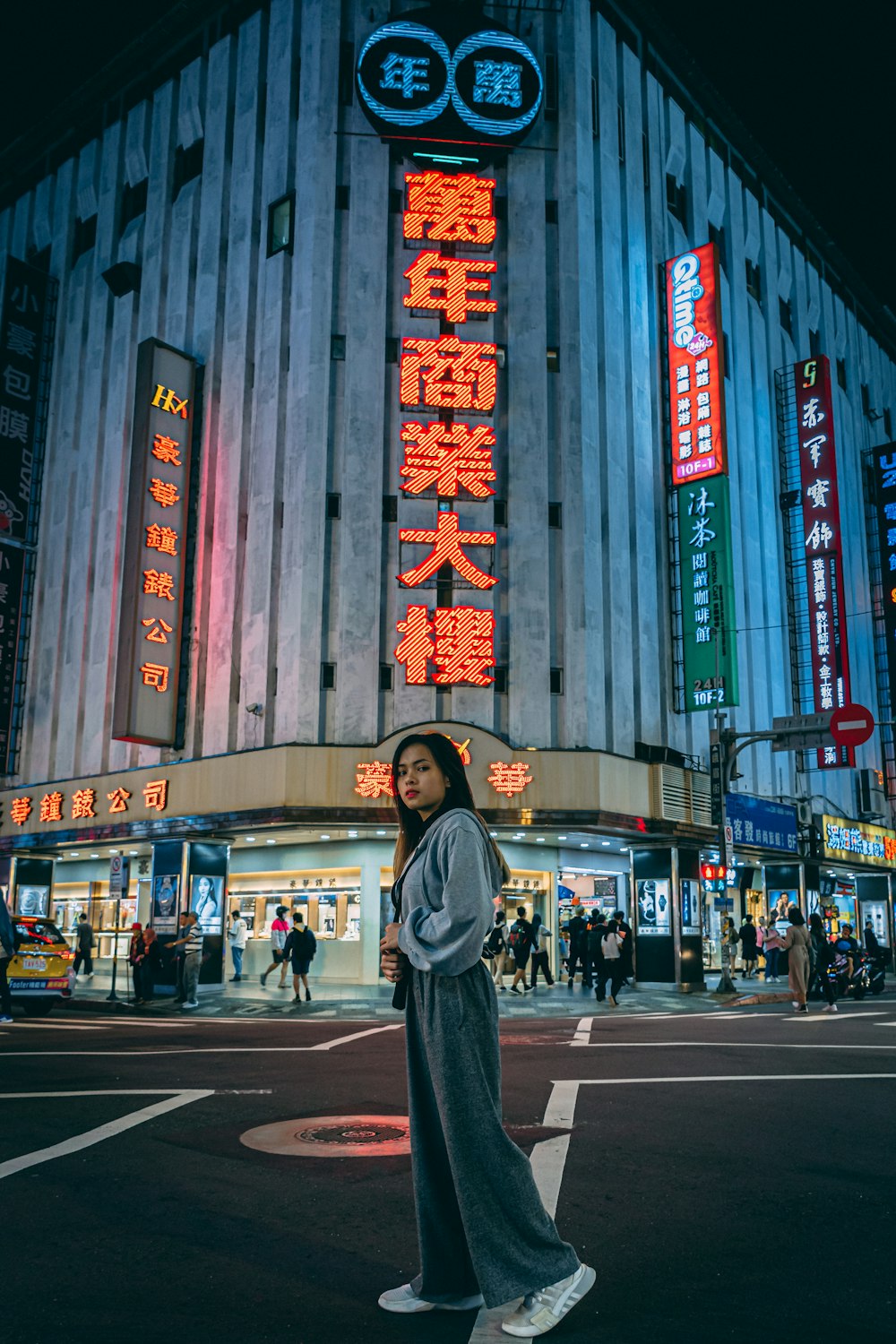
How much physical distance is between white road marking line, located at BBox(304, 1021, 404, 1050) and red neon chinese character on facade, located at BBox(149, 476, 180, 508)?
15.5 meters

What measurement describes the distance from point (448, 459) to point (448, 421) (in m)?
1.33

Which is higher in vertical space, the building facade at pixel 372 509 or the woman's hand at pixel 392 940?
the building facade at pixel 372 509

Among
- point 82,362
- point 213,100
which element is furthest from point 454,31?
point 82,362

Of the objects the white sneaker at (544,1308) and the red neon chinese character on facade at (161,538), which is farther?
the red neon chinese character on facade at (161,538)

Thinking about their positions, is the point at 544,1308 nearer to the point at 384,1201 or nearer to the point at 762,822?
the point at 384,1201

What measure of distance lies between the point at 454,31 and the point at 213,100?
7.25 meters

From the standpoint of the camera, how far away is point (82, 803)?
93.7 feet

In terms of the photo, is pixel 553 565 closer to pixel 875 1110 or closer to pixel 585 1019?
pixel 585 1019

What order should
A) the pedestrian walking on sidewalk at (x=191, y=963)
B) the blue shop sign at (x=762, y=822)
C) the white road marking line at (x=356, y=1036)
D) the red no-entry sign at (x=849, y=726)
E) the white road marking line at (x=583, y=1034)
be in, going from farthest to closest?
the blue shop sign at (x=762, y=822)
the red no-entry sign at (x=849, y=726)
the pedestrian walking on sidewalk at (x=191, y=963)
the white road marking line at (x=583, y=1034)
the white road marking line at (x=356, y=1036)

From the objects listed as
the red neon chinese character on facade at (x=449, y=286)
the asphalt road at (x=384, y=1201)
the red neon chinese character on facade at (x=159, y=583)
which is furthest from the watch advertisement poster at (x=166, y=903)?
the asphalt road at (x=384, y=1201)

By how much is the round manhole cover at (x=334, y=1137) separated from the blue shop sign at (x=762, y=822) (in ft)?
73.9

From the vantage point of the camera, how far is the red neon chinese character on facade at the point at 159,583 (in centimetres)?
2644

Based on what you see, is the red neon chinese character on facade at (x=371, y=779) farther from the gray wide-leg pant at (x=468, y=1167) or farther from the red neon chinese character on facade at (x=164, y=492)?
the gray wide-leg pant at (x=468, y=1167)

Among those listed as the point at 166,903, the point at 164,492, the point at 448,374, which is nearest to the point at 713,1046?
the point at 166,903
